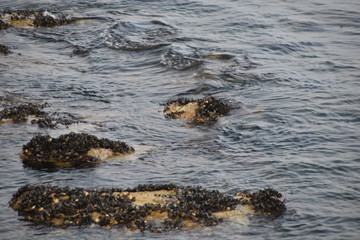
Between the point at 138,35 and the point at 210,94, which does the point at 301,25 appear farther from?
the point at 210,94

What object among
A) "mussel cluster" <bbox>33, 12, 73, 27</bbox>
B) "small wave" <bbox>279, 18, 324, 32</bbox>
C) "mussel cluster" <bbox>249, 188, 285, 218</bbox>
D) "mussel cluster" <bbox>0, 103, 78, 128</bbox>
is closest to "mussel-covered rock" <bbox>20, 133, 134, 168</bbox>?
"mussel cluster" <bbox>0, 103, 78, 128</bbox>

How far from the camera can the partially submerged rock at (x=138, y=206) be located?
25.9ft

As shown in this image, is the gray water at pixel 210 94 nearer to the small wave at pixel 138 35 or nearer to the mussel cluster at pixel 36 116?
the small wave at pixel 138 35

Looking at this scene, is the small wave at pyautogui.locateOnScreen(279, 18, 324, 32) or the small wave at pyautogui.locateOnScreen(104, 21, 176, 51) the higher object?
the small wave at pyautogui.locateOnScreen(279, 18, 324, 32)

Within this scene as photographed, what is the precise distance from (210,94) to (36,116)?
5.71 metres

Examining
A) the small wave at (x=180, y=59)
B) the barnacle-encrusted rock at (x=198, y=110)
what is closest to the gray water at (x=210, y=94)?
the small wave at (x=180, y=59)

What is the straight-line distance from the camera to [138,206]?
27.1 feet

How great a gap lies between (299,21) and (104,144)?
1512 centimetres

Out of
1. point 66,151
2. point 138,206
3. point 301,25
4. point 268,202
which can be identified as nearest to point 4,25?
point 66,151

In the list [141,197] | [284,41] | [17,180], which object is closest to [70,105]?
[17,180]

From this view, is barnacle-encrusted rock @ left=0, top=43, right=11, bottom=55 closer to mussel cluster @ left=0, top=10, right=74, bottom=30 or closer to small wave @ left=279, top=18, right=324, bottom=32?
mussel cluster @ left=0, top=10, right=74, bottom=30

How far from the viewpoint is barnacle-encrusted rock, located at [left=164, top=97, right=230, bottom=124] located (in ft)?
42.6

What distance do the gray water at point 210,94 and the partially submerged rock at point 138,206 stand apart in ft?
0.76

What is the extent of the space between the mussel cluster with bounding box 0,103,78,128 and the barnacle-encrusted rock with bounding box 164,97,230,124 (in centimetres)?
297
